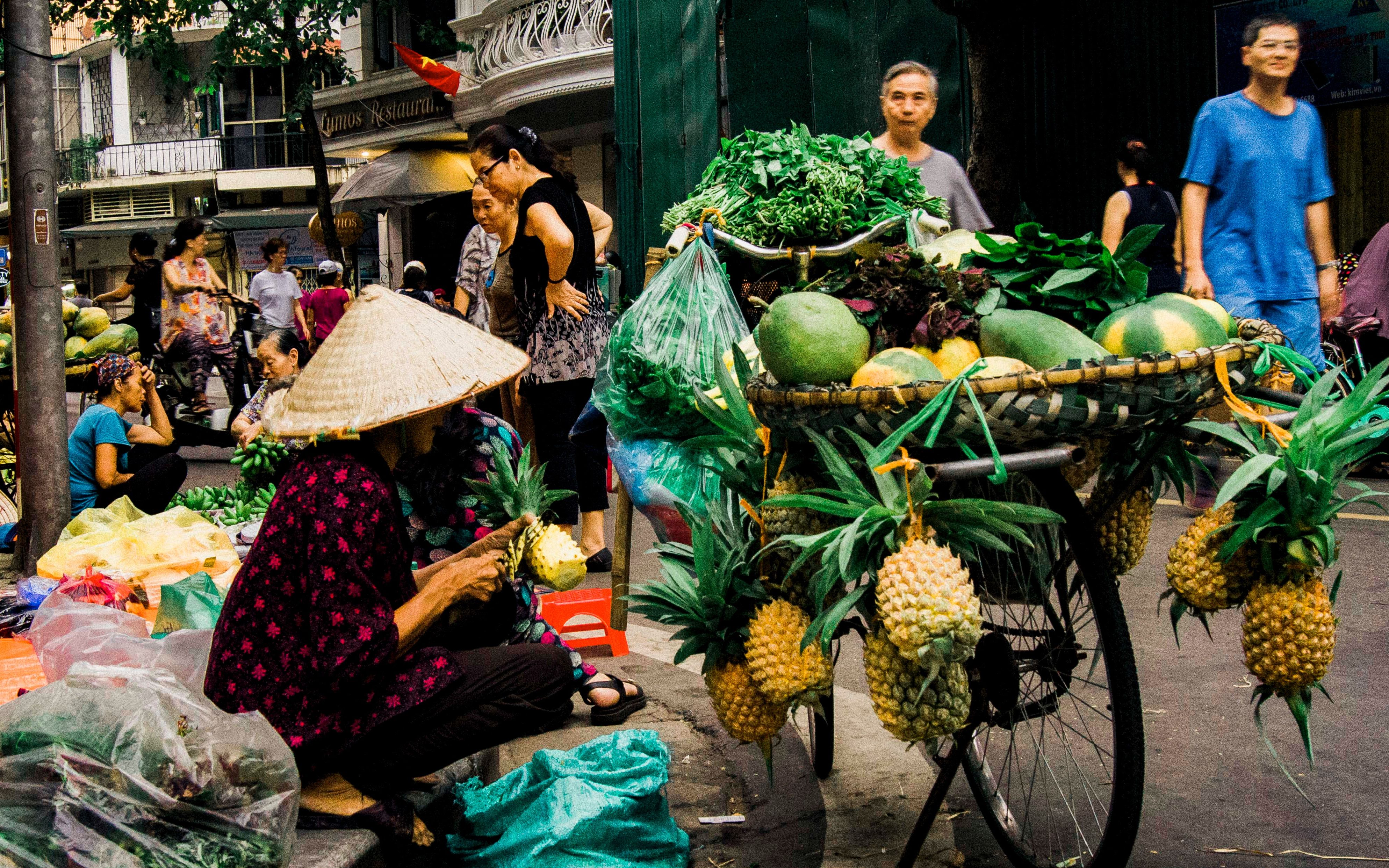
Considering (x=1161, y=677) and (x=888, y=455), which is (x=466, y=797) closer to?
(x=888, y=455)

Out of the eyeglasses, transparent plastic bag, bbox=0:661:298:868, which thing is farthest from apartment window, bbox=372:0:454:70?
transparent plastic bag, bbox=0:661:298:868

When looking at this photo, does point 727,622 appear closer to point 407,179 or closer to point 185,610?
point 185,610

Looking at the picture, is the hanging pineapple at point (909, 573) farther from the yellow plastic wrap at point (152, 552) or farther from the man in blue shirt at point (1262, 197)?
the yellow plastic wrap at point (152, 552)

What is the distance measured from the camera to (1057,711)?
2.71 metres

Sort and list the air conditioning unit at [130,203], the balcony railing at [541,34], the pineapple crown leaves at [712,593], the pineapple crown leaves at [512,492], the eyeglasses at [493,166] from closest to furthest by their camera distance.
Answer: the pineapple crown leaves at [712,593] < the pineapple crown leaves at [512,492] < the eyeglasses at [493,166] < the balcony railing at [541,34] < the air conditioning unit at [130,203]

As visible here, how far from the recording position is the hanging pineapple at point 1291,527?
215cm

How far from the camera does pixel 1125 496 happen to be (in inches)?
98.4

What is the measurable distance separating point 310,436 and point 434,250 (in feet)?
62.0

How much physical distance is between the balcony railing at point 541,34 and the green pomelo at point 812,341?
39.4ft

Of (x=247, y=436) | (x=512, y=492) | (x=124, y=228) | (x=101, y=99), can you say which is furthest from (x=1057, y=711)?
(x=101, y=99)

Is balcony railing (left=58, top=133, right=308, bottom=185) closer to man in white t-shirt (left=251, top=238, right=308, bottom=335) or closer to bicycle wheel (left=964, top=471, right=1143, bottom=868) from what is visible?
man in white t-shirt (left=251, top=238, right=308, bottom=335)

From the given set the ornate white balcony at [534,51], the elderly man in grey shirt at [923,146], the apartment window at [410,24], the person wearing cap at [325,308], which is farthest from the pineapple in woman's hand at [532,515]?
the apartment window at [410,24]

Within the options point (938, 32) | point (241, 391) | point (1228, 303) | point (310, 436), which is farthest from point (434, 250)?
point (310, 436)

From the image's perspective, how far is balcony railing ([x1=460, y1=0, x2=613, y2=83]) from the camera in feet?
46.9
